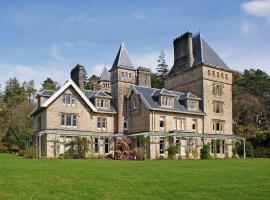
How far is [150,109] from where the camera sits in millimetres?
37344

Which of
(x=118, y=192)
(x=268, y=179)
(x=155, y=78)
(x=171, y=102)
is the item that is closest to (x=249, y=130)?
(x=171, y=102)

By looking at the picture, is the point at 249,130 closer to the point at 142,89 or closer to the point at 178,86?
the point at 178,86

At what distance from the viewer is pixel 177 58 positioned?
45.6 m

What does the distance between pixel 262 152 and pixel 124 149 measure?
17.2 metres

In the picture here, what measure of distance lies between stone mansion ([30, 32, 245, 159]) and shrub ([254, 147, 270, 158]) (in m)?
3.24

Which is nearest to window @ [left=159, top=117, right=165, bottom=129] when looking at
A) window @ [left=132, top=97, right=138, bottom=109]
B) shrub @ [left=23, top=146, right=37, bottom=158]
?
window @ [left=132, top=97, right=138, bottom=109]

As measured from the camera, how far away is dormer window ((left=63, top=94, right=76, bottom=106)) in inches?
1455

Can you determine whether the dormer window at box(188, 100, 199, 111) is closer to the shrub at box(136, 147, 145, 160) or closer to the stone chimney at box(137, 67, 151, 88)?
the stone chimney at box(137, 67, 151, 88)

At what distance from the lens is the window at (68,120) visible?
3681 centimetres

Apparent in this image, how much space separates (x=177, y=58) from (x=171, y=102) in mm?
8078

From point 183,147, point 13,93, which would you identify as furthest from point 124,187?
point 13,93

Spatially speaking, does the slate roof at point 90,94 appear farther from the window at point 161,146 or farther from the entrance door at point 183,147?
the entrance door at point 183,147

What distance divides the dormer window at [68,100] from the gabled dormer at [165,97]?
29.0 feet

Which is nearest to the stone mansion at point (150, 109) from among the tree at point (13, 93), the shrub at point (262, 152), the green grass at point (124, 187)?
the shrub at point (262, 152)
